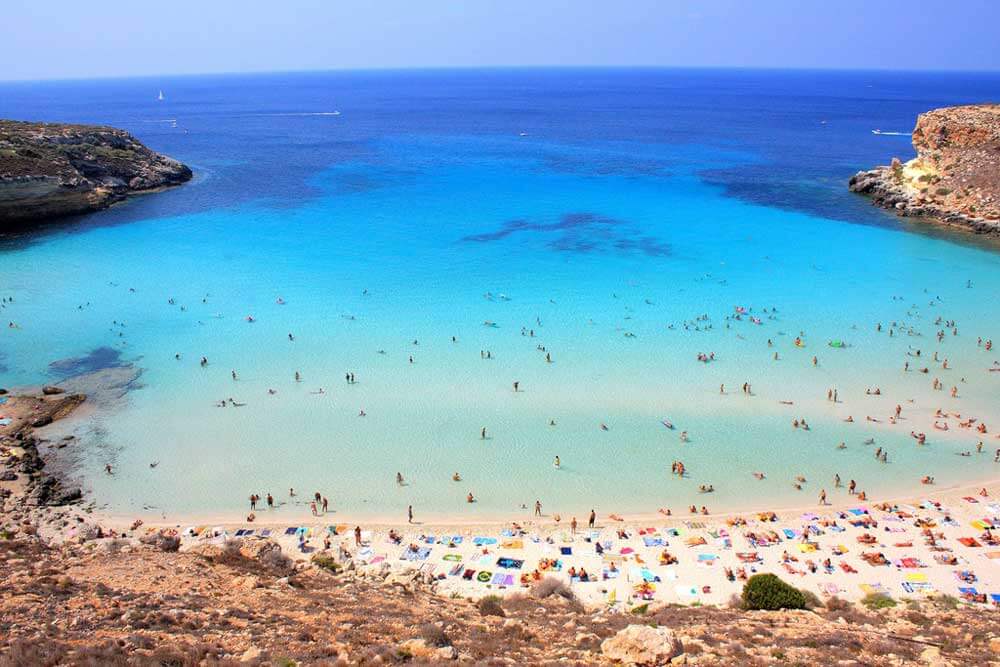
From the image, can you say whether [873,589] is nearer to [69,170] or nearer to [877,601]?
[877,601]

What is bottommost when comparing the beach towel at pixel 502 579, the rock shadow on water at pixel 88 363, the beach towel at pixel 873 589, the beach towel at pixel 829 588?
the beach towel at pixel 502 579

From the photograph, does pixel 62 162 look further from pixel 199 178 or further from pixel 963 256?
pixel 963 256

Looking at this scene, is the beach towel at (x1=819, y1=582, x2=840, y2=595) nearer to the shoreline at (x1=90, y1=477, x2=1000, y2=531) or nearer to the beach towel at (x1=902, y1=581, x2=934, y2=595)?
the beach towel at (x1=902, y1=581, x2=934, y2=595)

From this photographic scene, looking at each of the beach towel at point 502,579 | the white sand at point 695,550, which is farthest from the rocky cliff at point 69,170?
the beach towel at point 502,579

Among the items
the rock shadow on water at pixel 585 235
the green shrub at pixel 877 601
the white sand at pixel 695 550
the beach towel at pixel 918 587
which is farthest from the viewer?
the rock shadow on water at pixel 585 235

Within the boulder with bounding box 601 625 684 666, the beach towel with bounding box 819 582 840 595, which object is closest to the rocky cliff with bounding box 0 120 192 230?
the boulder with bounding box 601 625 684 666

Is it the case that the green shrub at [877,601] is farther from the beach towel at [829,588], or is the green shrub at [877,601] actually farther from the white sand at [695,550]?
Answer: the beach towel at [829,588]

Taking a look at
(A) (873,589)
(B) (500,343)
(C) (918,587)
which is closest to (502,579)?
(A) (873,589)

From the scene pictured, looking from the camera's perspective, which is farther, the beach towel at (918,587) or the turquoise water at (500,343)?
the turquoise water at (500,343)
